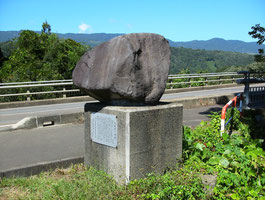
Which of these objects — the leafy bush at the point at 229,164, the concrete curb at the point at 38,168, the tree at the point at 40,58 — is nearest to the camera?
the leafy bush at the point at 229,164

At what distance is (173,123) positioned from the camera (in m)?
4.87

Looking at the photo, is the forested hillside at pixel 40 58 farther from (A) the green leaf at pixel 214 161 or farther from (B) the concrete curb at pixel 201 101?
(A) the green leaf at pixel 214 161

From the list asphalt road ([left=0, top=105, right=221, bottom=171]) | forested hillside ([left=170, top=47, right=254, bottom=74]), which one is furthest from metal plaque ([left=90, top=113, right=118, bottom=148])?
forested hillside ([left=170, top=47, right=254, bottom=74])

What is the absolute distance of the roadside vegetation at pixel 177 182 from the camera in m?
3.90

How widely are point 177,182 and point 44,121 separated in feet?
20.1

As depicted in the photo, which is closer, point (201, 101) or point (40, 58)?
point (201, 101)

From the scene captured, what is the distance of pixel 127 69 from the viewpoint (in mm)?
4449

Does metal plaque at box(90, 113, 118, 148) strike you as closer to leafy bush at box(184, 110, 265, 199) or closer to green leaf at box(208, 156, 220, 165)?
leafy bush at box(184, 110, 265, 199)

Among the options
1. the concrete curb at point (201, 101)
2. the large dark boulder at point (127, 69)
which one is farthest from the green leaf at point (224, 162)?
the concrete curb at point (201, 101)

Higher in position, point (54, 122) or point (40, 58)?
point (40, 58)

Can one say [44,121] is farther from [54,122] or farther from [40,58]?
[40,58]

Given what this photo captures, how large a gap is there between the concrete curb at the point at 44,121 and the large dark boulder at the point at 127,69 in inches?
177

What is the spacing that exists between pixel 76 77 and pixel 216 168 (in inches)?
112

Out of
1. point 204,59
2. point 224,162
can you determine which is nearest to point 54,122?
point 224,162
